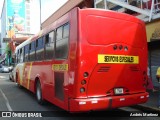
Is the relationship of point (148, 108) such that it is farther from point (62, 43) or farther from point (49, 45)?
point (49, 45)

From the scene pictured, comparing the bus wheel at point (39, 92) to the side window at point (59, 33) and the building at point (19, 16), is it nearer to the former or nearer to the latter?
the side window at point (59, 33)

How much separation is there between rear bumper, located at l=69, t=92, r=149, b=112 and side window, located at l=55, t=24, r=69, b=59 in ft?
4.51

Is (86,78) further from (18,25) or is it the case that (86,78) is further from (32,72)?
(18,25)

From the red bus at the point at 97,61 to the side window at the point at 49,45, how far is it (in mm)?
133

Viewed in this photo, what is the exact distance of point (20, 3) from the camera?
367 ft

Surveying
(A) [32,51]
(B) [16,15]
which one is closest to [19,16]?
(B) [16,15]

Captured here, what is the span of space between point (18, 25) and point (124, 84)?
107 m

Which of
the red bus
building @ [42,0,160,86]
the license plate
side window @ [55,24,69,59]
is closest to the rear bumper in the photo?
the red bus

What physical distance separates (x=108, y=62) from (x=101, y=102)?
1073mm

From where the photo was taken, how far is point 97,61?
704 cm

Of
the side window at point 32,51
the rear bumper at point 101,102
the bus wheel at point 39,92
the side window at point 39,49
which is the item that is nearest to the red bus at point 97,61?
the rear bumper at point 101,102

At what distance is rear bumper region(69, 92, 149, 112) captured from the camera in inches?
261

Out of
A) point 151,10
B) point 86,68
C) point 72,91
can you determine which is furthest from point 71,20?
point 151,10

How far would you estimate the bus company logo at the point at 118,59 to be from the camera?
23.5ft
